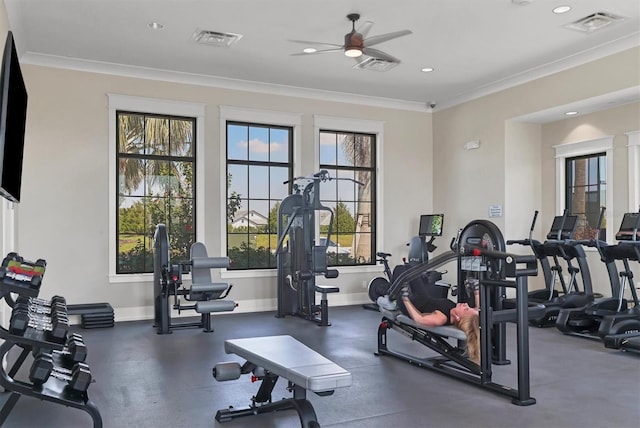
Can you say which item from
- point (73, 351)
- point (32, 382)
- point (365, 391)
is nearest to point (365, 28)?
point (365, 391)

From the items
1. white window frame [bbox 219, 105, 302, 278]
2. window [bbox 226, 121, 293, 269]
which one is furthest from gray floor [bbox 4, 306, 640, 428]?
window [bbox 226, 121, 293, 269]

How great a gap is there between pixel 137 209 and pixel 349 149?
355 cm

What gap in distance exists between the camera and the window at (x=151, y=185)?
7414 millimetres

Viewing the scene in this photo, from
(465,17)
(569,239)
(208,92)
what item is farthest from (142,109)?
(569,239)

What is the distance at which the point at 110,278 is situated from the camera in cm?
716

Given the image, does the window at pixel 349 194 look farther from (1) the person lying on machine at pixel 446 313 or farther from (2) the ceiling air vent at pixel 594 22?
(2) the ceiling air vent at pixel 594 22

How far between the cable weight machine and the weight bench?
353cm

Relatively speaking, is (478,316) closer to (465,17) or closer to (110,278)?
(465,17)

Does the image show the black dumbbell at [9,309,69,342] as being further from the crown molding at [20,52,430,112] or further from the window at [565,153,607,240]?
the window at [565,153,607,240]

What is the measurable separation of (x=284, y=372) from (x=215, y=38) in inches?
176

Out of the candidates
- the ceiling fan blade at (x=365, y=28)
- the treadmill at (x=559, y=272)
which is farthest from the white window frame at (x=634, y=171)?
the ceiling fan blade at (x=365, y=28)

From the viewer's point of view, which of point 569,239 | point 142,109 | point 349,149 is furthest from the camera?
point 349,149

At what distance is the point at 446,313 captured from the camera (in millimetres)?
4617

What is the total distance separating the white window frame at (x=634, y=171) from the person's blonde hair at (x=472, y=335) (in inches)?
160
